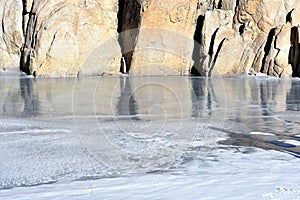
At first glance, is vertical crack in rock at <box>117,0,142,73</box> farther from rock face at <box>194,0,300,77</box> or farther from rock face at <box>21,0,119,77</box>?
rock face at <box>194,0,300,77</box>

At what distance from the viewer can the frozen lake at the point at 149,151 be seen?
4012 millimetres

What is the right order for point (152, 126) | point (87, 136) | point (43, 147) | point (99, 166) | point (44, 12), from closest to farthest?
point (99, 166) < point (43, 147) < point (87, 136) < point (152, 126) < point (44, 12)

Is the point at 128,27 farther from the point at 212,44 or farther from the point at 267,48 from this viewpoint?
the point at 267,48

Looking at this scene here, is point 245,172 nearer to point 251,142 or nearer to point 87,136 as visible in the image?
point 251,142

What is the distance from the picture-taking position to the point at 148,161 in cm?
525

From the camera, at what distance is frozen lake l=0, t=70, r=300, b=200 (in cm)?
401

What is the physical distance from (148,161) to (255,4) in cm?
2462

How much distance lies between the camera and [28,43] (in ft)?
87.6

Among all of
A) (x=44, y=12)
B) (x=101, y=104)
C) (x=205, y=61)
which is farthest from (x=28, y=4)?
(x=101, y=104)

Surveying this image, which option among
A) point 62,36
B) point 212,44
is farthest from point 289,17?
point 62,36

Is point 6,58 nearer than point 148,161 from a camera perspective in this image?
No

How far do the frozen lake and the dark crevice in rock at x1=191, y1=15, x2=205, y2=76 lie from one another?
16.9 meters

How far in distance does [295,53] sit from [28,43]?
1757cm

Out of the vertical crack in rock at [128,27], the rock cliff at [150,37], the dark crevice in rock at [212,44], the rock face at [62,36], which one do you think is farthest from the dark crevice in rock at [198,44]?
the rock face at [62,36]
